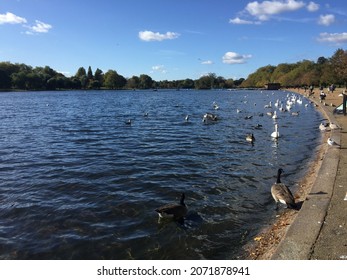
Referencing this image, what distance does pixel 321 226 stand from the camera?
7930 mm

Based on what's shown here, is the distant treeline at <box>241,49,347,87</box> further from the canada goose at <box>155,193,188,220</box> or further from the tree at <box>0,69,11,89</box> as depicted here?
the tree at <box>0,69,11,89</box>

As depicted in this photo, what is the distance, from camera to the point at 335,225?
794cm

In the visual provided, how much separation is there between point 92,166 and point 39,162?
10.6 feet

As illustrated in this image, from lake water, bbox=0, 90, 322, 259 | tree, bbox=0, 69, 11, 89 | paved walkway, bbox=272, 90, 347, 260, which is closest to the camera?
paved walkway, bbox=272, 90, 347, 260

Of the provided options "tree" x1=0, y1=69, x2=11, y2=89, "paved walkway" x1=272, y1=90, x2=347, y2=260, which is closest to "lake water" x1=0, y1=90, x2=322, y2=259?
"paved walkway" x1=272, y1=90, x2=347, y2=260

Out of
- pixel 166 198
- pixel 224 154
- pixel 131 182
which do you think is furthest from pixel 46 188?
pixel 224 154

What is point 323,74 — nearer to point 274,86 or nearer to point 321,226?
point 274,86

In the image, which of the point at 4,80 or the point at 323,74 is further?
the point at 4,80

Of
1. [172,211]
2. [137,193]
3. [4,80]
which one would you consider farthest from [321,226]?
[4,80]

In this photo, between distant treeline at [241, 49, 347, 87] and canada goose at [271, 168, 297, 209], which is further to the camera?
distant treeline at [241, 49, 347, 87]

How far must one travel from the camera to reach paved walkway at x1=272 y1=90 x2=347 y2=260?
6.76 m

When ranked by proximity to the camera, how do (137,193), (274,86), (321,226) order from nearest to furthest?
(321,226) < (137,193) < (274,86)

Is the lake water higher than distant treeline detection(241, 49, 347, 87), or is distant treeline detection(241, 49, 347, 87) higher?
distant treeline detection(241, 49, 347, 87)

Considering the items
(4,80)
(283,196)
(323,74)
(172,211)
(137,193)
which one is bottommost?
(137,193)
